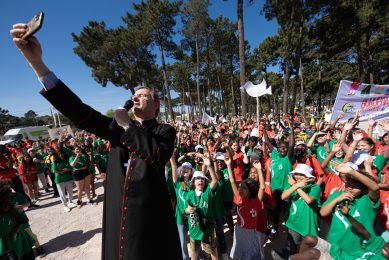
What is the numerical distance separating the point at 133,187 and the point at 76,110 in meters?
0.54

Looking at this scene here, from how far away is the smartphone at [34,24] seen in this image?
0.91 m

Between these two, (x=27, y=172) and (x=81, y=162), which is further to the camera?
(x=27, y=172)

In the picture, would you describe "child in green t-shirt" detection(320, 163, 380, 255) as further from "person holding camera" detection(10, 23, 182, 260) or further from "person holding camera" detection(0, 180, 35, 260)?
"person holding camera" detection(0, 180, 35, 260)

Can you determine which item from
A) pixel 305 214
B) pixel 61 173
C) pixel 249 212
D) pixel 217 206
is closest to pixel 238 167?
pixel 217 206

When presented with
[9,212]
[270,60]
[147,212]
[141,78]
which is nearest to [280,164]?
[147,212]

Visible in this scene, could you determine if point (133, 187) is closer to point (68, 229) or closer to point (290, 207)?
point (290, 207)

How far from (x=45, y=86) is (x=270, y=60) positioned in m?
30.8

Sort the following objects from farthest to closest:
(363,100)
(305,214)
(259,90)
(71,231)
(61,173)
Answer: (259,90)
(363,100)
(61,173)
(71,231)
(305,214)

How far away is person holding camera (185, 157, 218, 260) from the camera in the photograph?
2.97m

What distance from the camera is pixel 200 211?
301 centimetres

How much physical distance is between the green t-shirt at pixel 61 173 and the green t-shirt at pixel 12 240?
342cm

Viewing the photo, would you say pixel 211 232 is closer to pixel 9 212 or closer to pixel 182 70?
pixel 9 212

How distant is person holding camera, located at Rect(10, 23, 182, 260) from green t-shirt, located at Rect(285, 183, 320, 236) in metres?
1.98

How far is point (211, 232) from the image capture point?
305 centimetres
